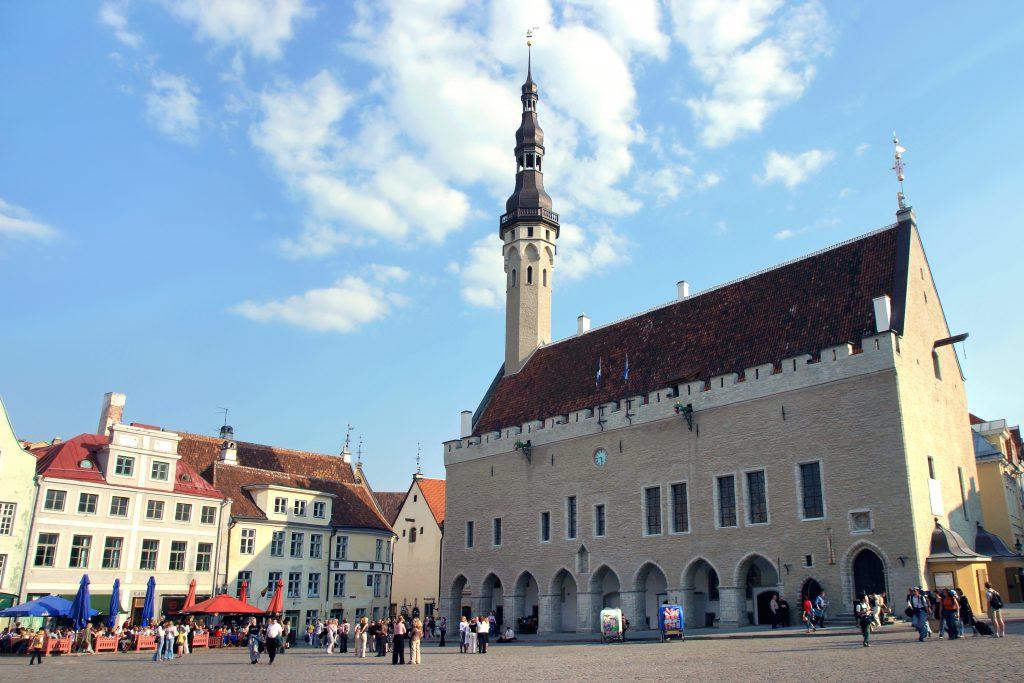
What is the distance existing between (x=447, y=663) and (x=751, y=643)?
779cm

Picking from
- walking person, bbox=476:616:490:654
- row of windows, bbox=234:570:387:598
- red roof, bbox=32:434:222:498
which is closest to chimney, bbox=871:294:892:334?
walking person, bbox=476:616:490:654

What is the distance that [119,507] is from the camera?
33156mm

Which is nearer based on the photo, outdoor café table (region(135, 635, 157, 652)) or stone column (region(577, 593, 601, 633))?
outdoor café table (region(135, 635, 157, 652))

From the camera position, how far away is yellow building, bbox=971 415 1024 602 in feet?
88.1

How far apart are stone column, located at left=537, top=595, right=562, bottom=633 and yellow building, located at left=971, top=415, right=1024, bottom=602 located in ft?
52.2

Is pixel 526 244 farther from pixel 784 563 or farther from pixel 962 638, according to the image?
pixel 962 638

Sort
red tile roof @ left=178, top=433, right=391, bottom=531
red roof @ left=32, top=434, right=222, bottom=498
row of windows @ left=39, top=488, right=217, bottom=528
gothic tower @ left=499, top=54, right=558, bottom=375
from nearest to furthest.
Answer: row of windows @ left=39, top=488, right=217, bottom=528, red roof @ left=32, top=434, right=222, bottom=498, red tile roof @ left=178, top=433, right=391, bottom=531, gothic tower @ left=499, top=54, right=558, bottom=375

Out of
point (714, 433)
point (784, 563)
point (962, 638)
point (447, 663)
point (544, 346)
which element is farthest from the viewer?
point (544, 346)

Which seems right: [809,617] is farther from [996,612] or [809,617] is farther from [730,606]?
[996,612]

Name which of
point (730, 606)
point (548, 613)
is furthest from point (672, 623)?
point (548, 613)

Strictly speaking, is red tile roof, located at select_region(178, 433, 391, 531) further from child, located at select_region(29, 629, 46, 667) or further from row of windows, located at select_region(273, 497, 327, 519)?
child, located at select_region(29, 629, 46, 667)

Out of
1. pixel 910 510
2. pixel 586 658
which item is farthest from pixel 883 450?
pixel 586 658

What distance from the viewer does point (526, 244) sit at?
45.0 meters

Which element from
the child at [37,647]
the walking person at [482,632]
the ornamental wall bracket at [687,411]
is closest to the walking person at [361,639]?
the walking person at [482,632]
